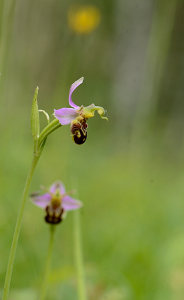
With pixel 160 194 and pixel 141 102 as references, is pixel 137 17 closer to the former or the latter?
pixel 160 194

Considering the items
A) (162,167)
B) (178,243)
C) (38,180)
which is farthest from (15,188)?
(162,167)

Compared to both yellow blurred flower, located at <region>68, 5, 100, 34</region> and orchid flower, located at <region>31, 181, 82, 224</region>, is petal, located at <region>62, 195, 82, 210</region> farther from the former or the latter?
yellow blurred flower, located at <region>68, 5, 100, 34</region>

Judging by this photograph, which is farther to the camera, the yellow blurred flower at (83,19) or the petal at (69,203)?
the yellow blurred flower at (83,19)

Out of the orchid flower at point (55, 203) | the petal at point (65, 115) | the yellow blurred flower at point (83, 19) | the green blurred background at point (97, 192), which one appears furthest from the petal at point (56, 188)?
the yellow blurred flower at point (83, 19)

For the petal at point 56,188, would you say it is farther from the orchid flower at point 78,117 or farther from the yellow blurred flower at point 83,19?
the yellow blurred flower at point 83,19

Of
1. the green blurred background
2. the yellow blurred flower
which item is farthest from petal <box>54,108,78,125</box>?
the yellow blurred flower

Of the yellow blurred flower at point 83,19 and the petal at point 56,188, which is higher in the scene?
the yellow blurred flower at point 83,19

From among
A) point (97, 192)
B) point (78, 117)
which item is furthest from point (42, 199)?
point (97, 192)
